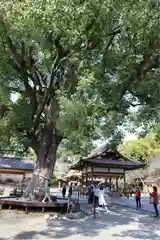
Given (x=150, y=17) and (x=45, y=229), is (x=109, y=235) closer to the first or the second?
(x=45, y=229)

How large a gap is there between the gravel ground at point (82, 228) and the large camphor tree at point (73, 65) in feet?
11.9

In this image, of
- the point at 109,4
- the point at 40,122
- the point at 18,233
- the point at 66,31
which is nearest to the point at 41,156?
the point at 40,122

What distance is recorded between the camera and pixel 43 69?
18188 mm

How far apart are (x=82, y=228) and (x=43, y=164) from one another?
6.17m

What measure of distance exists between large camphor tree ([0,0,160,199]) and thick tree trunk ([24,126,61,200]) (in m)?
0.06

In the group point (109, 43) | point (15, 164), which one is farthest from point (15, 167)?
point (109, 43)

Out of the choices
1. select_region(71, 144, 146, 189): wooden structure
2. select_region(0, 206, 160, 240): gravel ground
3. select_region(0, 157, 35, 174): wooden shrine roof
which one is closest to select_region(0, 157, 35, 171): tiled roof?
select_region(0, 157, 35, 174): wooden shrine roof

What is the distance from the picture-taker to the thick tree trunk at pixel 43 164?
17.1m

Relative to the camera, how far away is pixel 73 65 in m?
15.8

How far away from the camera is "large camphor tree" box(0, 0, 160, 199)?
38.4ft

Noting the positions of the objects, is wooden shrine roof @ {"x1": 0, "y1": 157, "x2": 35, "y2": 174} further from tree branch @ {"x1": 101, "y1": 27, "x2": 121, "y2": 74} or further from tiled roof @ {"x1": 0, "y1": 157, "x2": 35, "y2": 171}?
tree branch @ {"x1": 101, "y1": 27, "x2": 121, "y2": 74}

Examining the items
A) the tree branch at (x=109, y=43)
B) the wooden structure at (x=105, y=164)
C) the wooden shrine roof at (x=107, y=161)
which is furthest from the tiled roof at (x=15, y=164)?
the tree branch at (x=109, y=43)

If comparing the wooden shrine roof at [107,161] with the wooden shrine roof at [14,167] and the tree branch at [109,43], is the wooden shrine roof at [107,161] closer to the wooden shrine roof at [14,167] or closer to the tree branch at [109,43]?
the wooden shrine roof at [14,167]

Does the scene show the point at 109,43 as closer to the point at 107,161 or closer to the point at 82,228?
the point at 82,228
